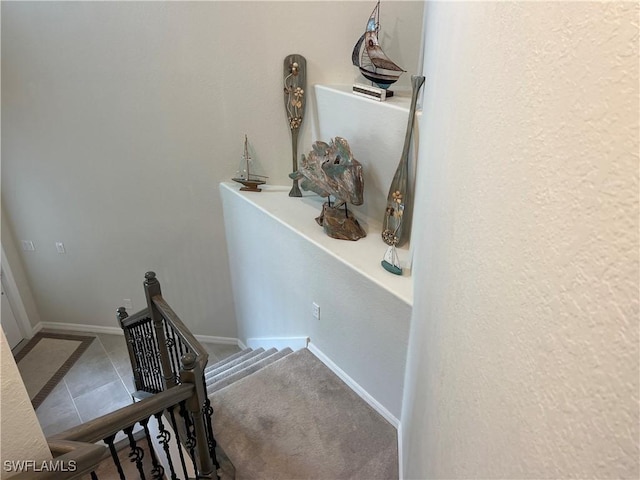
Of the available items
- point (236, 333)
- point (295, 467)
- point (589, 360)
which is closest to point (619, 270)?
point (589, 360)

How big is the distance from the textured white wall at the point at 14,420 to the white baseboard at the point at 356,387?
88.7 inches

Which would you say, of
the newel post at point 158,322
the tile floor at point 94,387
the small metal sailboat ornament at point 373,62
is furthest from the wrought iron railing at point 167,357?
the small metal sailboat ornament at point 373,62

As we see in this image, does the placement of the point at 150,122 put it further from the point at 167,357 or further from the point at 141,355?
the point at 167,357

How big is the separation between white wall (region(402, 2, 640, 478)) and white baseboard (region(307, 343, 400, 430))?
1872 mm

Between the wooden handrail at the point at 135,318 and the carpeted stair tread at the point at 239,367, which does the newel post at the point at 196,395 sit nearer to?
the wooden handrail at the point at 135,318

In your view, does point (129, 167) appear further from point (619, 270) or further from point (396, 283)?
point (619, 270)

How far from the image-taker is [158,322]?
107 inches

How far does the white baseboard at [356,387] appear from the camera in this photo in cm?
290

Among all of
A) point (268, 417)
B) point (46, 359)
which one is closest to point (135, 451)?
point (268, 417)

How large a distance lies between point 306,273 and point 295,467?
52.8 inches

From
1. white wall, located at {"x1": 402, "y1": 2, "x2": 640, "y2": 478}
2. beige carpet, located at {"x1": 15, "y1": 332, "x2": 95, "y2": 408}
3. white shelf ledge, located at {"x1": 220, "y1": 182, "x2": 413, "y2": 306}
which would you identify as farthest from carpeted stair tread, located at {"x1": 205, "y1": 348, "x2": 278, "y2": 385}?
white wall, located at {"x1": 402, "y1": 2, "x2": 640, "y2": 478}

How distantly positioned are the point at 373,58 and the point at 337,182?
91cm

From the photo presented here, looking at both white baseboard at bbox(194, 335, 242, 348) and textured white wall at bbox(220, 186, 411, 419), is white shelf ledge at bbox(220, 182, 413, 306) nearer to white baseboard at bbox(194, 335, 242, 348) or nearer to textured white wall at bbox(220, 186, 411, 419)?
textured white wall at bbox(220, 186, 411, 419)

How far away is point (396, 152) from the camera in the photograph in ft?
10.0
